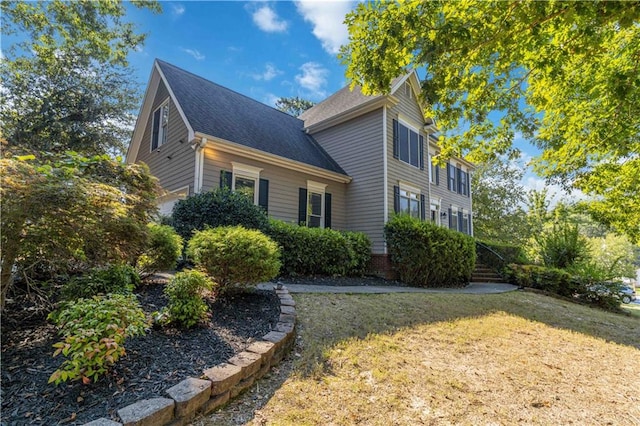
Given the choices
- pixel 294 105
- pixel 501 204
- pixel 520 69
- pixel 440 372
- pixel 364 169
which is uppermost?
pixel 294 105

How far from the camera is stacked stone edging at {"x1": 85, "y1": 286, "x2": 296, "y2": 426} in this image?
6.11 feet

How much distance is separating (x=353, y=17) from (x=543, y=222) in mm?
26725

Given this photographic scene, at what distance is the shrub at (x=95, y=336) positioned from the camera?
6.73 ft

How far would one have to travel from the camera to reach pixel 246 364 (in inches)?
102

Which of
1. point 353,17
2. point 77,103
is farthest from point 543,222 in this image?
→ point 77,103

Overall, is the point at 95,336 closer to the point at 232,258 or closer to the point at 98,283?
the point at 98,283

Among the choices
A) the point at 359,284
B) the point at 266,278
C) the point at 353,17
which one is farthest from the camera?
the point at 359,284

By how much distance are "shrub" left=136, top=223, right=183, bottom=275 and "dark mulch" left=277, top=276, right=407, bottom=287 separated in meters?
2.31

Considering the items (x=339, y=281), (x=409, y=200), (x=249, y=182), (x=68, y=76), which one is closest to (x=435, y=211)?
(x=409, y=200)

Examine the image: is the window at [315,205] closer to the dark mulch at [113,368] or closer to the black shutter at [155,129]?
the black shutter at [155,129]

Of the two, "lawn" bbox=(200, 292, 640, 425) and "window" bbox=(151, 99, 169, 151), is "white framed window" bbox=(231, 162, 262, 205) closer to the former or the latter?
"window" bbox=(151, 99, 169, 151)

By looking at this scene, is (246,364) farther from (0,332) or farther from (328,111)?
(328,111)

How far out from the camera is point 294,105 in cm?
2934

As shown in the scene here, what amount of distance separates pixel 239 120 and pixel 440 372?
999 cm
